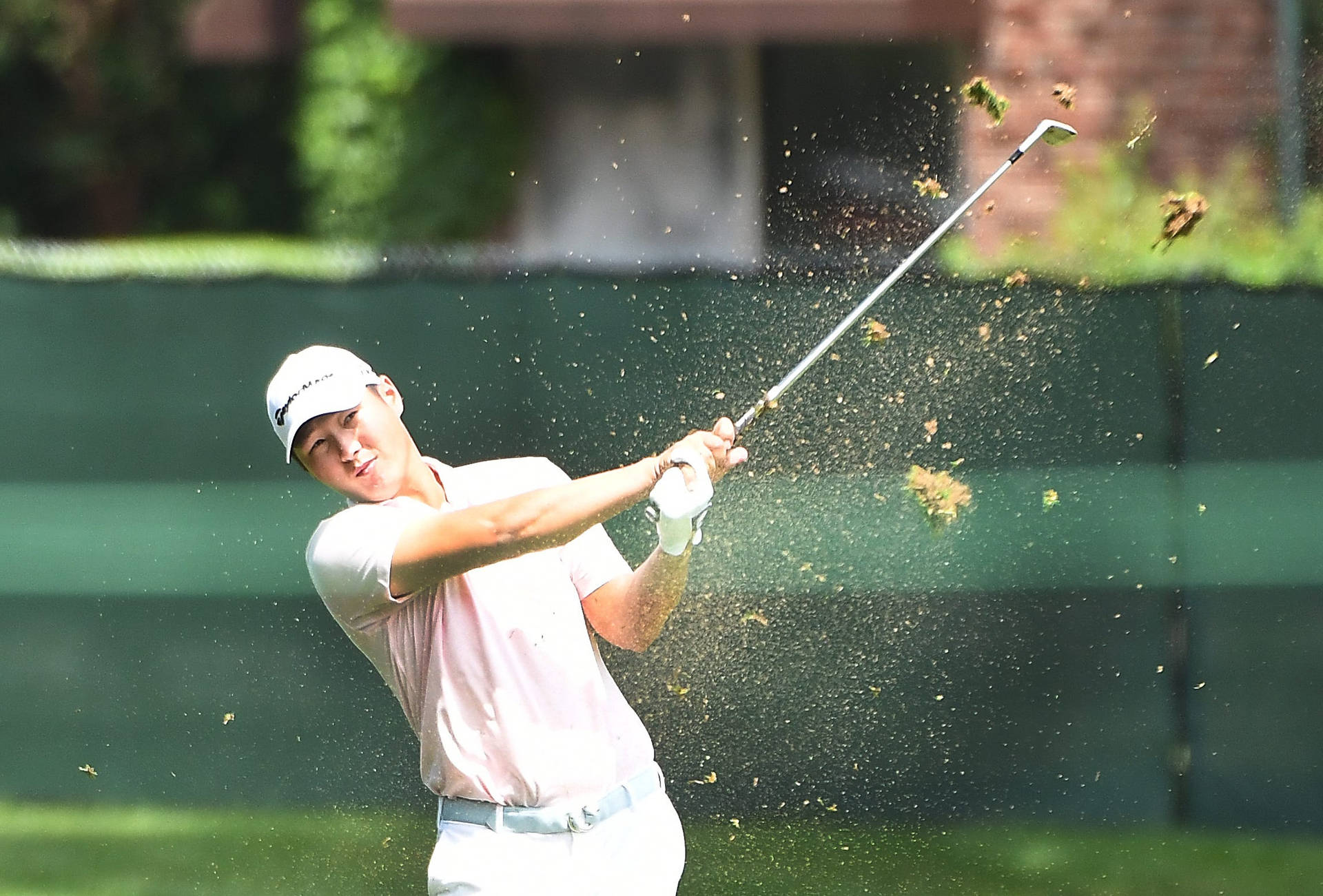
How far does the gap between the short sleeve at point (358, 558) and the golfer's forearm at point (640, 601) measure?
459mm

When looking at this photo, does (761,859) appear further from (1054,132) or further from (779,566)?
(1054,132)

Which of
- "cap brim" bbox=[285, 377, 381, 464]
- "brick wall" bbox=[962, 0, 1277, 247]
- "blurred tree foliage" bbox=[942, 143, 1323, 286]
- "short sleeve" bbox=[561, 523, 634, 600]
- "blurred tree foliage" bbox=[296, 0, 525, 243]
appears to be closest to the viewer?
"cap brim" bbox=[285, 377, 381, 464]

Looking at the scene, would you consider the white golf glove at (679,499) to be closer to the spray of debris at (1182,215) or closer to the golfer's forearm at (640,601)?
the golfer's forearm at (640,601)

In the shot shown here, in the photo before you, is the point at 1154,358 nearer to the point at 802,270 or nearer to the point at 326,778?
the point at 802,270

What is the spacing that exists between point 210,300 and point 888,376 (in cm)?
213

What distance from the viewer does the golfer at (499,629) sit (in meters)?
3.31

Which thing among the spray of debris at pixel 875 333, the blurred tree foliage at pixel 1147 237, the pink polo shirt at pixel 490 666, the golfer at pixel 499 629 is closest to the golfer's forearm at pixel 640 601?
the golfer at pixel 499 629

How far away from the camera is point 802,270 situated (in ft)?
17.6

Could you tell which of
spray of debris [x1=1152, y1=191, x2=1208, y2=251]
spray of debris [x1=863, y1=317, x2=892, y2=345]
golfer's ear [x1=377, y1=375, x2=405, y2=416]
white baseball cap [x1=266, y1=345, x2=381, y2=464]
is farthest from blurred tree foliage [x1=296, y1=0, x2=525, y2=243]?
white baseball cap [x1=266, y1=345, x2=381, y2=464]

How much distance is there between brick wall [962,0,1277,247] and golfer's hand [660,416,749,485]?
6.01m

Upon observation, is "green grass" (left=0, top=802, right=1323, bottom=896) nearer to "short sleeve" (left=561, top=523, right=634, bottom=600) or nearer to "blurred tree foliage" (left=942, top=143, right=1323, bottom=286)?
"blurred tree foliage" (left=942, top=143, right=1323, bottom=286)

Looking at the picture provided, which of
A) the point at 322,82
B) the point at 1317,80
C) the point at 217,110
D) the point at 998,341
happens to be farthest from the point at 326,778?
the point at 217,110

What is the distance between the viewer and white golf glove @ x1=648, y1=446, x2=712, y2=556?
11.0 feet

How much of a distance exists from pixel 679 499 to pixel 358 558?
577 mm
